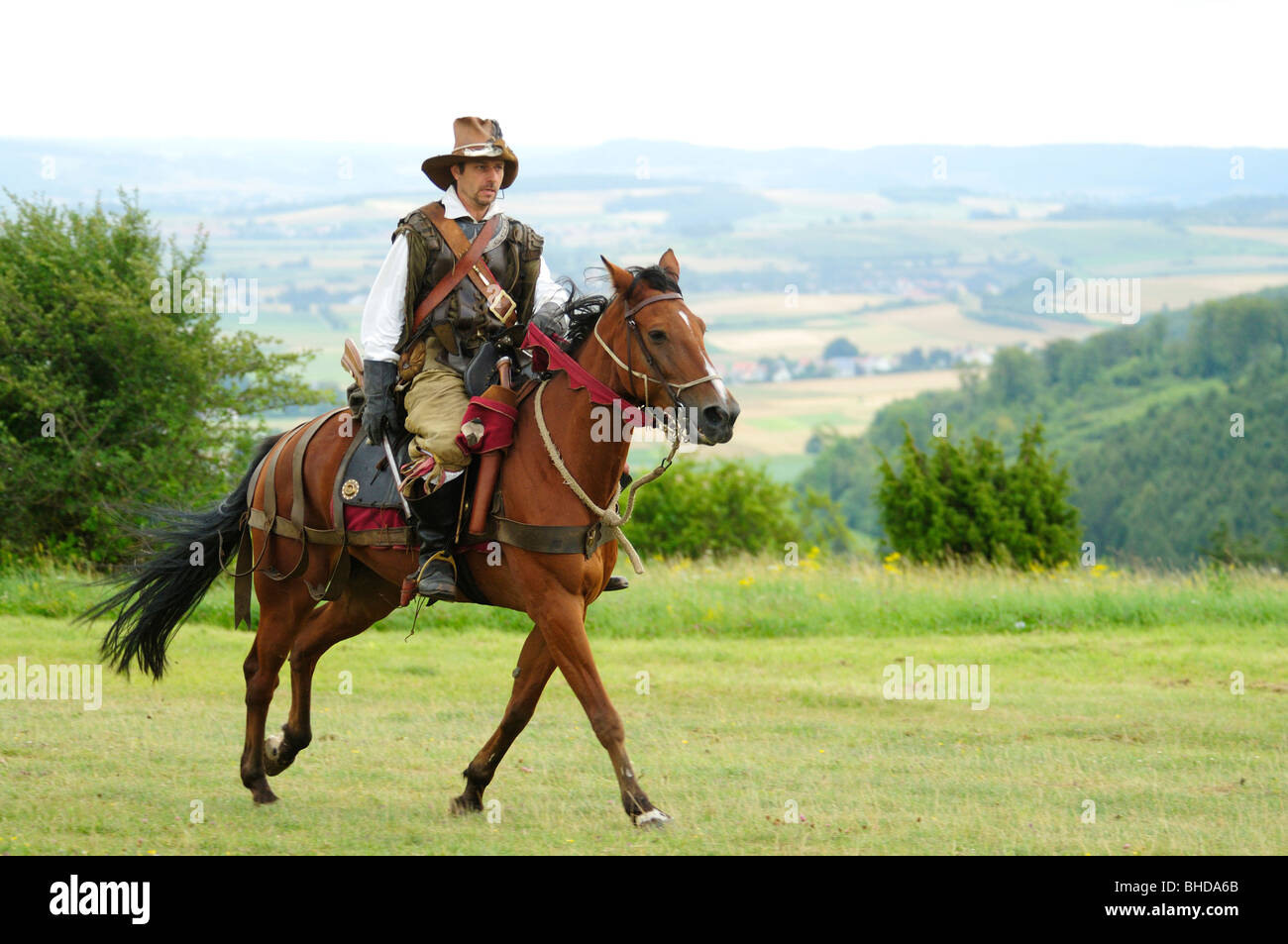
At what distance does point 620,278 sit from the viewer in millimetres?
6910

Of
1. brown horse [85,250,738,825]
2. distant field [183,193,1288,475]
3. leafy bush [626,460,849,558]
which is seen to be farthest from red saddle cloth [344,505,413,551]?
distant field [183,193,1288,475]

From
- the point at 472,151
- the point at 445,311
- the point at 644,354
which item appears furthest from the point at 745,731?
the point at 472,151

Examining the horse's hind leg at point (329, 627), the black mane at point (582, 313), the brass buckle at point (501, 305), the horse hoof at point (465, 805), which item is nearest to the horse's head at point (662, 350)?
the black mane at point (582, 313)

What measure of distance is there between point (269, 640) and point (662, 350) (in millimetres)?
3411

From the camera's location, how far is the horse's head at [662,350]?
6.39m

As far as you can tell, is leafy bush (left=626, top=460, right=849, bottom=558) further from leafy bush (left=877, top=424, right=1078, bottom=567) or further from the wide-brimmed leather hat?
the wide-brimmed leather hat

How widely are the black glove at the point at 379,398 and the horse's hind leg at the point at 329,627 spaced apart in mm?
1043

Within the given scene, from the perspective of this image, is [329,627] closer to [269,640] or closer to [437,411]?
[269,640]

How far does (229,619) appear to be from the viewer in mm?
15945

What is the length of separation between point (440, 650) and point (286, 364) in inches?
360

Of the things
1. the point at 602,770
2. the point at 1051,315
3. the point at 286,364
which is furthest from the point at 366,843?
the point at 1051,315

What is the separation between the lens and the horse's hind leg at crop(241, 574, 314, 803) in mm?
8328

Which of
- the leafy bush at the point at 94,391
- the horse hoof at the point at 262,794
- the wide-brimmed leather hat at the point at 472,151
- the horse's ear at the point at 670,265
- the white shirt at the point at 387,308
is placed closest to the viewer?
the horse's ear at the point at 670,265

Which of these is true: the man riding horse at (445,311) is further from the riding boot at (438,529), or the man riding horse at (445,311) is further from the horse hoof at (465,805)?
the horse hoof at (465,805)
